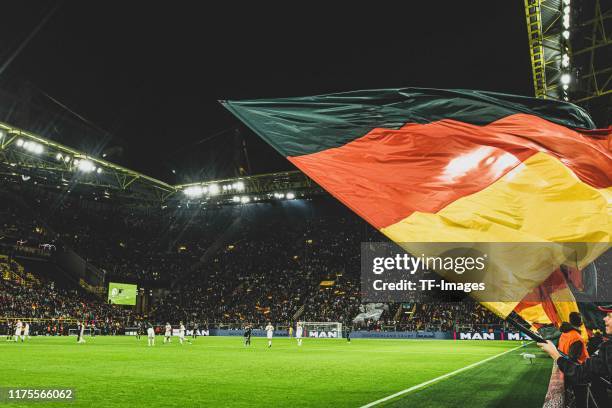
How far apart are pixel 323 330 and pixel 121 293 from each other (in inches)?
865

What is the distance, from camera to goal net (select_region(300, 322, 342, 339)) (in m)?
51.6

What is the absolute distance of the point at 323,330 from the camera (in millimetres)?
52719

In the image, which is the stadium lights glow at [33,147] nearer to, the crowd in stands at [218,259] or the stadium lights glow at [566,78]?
the crowd in stands at [218,259]

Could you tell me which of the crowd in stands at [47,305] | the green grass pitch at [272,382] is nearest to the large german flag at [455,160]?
the green grass pitch at [272,382]

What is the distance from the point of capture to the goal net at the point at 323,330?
5162cm

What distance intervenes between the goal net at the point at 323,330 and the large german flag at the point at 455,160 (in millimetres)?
45528

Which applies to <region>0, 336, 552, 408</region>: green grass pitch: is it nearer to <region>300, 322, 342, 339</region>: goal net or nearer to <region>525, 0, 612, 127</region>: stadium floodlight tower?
<region>525, 0, 612, 127</region>: stadium floodlight tower

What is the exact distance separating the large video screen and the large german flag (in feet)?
174

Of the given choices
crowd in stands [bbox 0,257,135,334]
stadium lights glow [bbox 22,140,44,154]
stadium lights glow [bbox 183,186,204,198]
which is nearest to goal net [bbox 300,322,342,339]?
stadium lights glow [bbox 183,186,204,198]

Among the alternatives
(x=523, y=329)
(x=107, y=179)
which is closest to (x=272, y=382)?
(x=523, y=329)

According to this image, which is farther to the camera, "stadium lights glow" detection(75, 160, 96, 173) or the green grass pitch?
"stadium lights glow" detection(75, 160, 96, 173)

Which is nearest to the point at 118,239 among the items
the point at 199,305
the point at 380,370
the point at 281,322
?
the point at 199,305

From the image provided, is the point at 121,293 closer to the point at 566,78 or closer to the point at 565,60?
the point at 566,78

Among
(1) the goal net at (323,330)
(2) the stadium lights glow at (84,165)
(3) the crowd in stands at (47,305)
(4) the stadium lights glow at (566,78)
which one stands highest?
(2) the stadium lights glow at (84,165)
